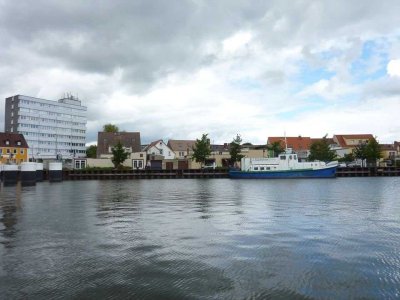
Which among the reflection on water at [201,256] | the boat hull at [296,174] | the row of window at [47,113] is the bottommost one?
the reflection on water at [201,256]

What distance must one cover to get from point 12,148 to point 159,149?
39.9 meters

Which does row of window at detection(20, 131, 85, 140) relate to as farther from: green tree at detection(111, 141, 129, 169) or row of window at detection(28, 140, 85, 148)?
green tree at detection(111, 141, 129, 169)

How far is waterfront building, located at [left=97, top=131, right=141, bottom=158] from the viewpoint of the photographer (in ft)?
322

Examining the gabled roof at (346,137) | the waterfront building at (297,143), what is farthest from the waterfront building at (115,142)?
the gabled roof at (346,137)

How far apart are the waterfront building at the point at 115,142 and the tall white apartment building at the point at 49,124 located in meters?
53.0

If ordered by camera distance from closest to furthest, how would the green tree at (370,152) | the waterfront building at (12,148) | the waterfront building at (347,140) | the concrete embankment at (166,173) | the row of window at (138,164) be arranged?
the concrete embankment at (166,173)
the green tree at (370,152)
the row of window at (138,164)
the waterfront building at (12,148)
the waterfront building at (347,140)

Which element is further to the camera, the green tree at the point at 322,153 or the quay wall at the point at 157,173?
the green tree at the point at 322,153

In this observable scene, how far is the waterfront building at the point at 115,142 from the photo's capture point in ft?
322

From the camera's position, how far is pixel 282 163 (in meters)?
65.6

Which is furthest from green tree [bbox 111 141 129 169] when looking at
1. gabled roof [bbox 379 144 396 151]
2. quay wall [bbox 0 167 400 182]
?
gabled roof [bbox 379 144 396 151]

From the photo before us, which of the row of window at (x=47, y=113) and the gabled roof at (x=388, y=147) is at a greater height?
the row of window at (x=47, y=113)

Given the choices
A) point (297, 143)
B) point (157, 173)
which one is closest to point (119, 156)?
point (157, 173)

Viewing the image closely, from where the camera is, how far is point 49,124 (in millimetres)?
166500

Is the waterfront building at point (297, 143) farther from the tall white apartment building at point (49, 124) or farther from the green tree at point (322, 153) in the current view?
the tall white apartment building at point (49, 124)
